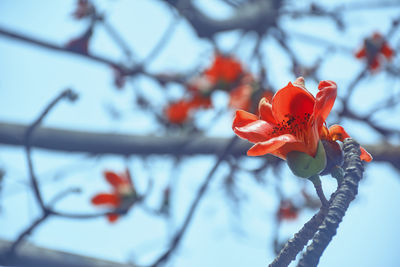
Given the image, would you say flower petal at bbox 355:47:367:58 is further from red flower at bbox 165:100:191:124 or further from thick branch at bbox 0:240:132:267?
thick branch at bbox 0:240:132:267

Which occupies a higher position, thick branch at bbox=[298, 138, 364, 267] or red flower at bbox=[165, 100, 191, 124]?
red flower at bbox=[165, 100, 191, 124]

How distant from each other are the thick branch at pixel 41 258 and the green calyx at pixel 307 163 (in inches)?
27.9

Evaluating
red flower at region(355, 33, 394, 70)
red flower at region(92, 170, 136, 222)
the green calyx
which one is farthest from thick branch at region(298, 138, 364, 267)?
red flower at region(355, 33, 394, 70)

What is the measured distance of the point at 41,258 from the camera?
0.92 meters

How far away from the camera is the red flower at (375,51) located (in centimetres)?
146

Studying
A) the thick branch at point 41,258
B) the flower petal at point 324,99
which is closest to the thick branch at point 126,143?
the thick branch at point 41,258

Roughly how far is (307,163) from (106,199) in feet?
3.66

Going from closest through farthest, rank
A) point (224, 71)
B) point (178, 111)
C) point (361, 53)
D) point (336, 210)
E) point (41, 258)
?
point (336, 210) → point (41, 258) → point (361, 53) → point (224, 71) → point (178, 111)

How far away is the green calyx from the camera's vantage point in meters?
0.41

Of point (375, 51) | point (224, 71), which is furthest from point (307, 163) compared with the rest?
point (224, 71)

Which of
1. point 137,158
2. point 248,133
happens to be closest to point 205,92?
point 137,158

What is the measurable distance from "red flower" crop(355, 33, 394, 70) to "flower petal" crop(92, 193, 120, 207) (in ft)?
3.82

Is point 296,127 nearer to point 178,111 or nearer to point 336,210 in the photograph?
point 336,210

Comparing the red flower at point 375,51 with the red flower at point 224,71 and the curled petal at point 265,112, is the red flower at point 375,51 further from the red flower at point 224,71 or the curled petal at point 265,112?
the curled petal at point 265,112
